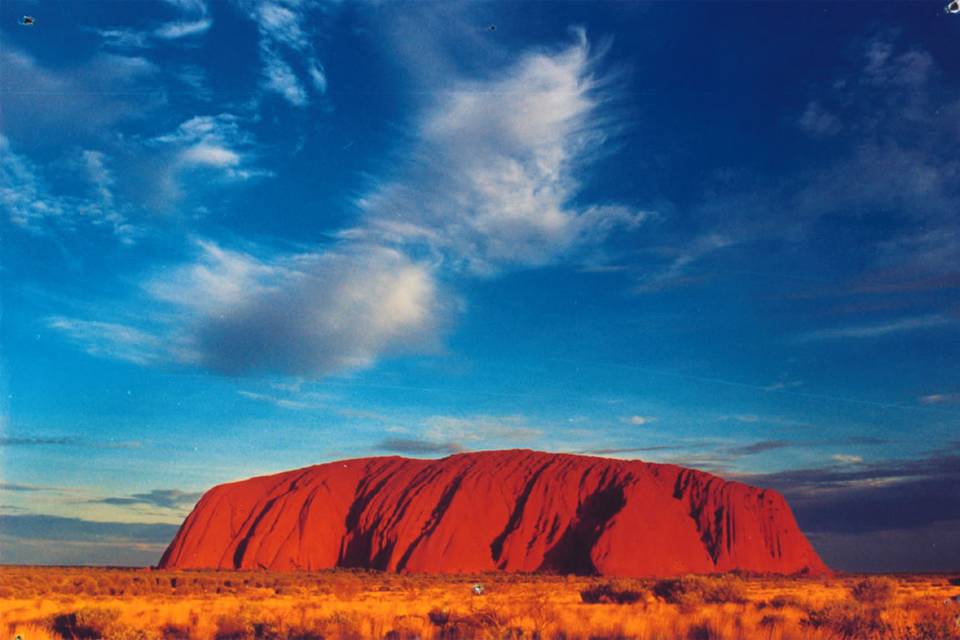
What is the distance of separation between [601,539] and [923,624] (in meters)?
46.0

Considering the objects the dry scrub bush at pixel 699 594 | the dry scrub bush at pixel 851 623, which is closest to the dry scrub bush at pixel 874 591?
the dry scrub bush at pixel 699 594

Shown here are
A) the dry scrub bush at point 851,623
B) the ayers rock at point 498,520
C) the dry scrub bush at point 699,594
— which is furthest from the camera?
the ayers rock at point 498,520

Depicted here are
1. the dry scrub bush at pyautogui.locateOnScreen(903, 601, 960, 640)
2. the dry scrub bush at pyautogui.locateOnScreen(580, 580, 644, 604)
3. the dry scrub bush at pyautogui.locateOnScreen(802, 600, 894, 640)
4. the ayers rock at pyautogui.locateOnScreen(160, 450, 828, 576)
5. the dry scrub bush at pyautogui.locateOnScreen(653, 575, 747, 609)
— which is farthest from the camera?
the ayers rock at pyautogui.locateOnScreen(160, 450, 828, 576)

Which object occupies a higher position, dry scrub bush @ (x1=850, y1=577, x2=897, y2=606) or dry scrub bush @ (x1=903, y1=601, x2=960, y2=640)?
dry scrub bush @ (x1=903, y1=601, x2=960, y2=640)

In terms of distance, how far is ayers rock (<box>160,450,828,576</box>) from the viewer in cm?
5756

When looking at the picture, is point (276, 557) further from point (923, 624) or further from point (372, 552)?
point (923, 624)

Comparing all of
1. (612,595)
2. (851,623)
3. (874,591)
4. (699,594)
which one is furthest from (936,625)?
(874,591)

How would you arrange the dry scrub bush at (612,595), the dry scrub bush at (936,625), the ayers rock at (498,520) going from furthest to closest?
the ayers rock at (498,520) < the dry scrub bush at (612,595) < the dry scrub bush at (936,625)

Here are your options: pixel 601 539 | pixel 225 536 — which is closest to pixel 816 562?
pixel 601 539

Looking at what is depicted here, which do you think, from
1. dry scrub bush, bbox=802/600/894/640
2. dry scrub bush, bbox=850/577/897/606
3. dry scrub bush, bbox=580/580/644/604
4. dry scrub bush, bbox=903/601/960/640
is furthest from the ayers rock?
dry scrub bush, bbox=802/600/894/640

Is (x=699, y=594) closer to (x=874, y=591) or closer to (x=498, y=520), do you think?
(x=874, y=591)

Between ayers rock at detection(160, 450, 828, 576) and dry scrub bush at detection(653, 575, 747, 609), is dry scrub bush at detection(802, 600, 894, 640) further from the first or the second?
ayers rock at detection(160, 450, 828, 576)

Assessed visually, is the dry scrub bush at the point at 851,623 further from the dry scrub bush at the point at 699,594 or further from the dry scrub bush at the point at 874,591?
the dry scrub bush at the point at 874,591

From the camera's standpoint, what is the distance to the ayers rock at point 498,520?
57562 mm
